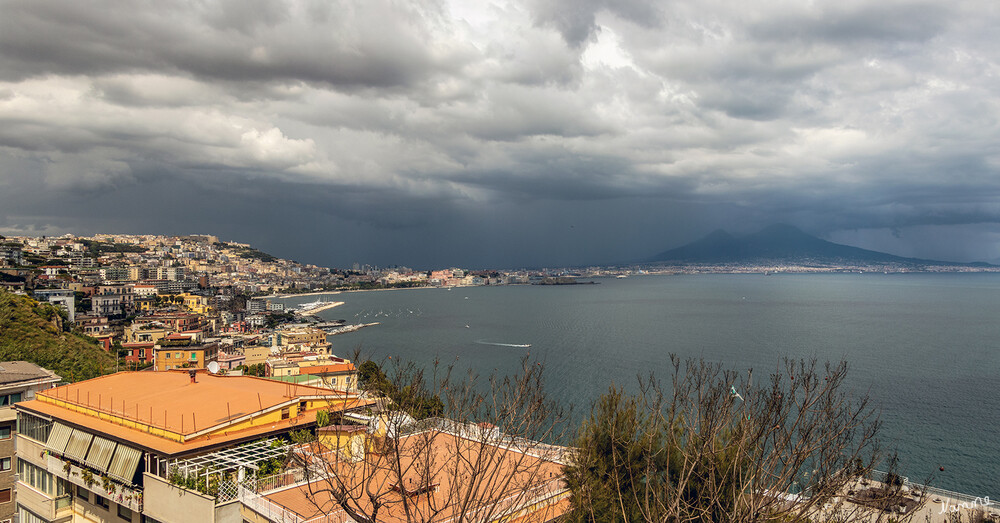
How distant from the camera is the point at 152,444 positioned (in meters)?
6.54

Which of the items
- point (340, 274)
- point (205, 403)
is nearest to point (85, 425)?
point (205, 403)

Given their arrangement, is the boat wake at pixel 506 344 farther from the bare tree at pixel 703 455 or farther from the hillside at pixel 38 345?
the bare tree at pixel 703 455

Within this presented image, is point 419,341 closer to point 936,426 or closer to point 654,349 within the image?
point 654,349

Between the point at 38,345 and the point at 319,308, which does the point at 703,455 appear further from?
the point at 319,308

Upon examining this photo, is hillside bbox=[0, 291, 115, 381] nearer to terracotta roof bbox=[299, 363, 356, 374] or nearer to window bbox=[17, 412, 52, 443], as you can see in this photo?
window bbox=[17, 412, 52, 443]

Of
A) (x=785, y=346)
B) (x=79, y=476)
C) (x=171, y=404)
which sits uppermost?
(x=171, y=404)

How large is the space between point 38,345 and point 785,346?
37.4 meters

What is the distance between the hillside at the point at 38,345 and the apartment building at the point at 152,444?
7.24 meters

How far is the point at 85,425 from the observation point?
24.5 ft

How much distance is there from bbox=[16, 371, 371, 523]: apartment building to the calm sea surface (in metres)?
15.8

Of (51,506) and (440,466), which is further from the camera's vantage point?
(51,506)

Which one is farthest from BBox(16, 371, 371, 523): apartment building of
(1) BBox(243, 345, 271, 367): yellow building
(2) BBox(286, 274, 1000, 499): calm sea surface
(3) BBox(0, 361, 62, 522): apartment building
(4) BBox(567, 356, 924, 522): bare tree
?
(1) BBox(243, 345, 271, 367): yellow building

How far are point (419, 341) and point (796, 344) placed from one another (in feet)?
83.9

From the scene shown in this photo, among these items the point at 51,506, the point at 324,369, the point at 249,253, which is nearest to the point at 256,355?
the point at 324,369
